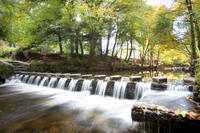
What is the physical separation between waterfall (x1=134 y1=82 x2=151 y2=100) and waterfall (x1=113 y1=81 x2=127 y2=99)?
0.54 metres

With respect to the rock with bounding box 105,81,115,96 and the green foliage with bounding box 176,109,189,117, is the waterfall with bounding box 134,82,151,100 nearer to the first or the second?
the rock with bounding box 105,81,115,96

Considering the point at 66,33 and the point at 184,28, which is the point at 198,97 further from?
the point at 66,33

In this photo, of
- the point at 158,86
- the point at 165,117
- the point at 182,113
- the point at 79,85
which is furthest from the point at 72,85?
the point at 182,113

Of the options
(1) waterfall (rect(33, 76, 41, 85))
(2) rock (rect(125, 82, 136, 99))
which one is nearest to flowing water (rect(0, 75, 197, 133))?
(2) rock (rect(125, 82, 136, 99))

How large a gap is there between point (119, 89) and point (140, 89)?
0.98 m

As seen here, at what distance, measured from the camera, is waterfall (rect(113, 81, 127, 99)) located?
502cm

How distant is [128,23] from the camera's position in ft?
57.9

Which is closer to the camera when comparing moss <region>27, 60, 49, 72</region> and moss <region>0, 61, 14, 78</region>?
moss <region>0, 61, 14, 78</region>

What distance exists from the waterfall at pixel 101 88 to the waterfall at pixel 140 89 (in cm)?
161

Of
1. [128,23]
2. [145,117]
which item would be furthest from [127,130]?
[128,23]

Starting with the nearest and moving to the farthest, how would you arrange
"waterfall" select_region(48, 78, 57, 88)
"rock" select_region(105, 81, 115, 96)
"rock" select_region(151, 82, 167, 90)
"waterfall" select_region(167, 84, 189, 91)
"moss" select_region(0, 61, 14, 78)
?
1. "waterfall" select_region(167, 84, 189, 91)
2. "rock" select_region(151, 82, 167, 90)
3. "rock" select_region(105, 81, 115, 96)
4. "waterfall" select_region(48, 78, 57, 88)
5. "moss" select_region(0, 61, 14, 78)

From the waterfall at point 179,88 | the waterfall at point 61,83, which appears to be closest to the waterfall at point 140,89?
the waterfall at point 179,88

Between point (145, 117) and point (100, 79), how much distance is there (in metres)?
4.25

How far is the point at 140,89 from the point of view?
458cm
